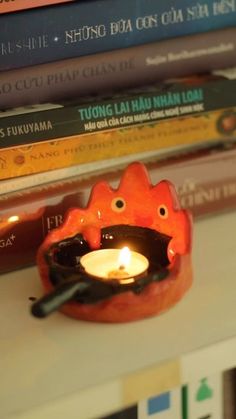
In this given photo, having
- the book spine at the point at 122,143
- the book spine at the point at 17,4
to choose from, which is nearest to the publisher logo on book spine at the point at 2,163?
the book spine at the point at 122,143

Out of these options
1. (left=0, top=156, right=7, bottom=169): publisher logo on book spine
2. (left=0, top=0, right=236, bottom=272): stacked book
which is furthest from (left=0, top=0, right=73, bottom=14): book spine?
(left=0, top=156, right=7, bottom=169): publisher logo on book spine

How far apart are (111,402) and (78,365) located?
0.03 metres

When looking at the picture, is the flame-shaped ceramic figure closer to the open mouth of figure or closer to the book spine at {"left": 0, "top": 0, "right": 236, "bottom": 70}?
the open mouth of figure

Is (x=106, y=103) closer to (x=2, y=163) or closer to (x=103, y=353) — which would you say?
(x=2, y=163)

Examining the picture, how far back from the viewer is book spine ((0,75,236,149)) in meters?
0.55

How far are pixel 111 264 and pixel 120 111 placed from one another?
0.12 m

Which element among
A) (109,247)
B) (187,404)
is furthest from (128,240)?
(187,404)

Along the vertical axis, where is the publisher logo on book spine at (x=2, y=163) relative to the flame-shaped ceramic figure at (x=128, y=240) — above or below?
above

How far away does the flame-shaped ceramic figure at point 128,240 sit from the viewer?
1.56ft

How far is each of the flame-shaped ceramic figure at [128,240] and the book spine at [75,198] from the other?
1.3 inches

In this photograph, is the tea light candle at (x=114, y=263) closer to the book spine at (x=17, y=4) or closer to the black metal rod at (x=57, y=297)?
the black metal rod at (x=57, y=297)

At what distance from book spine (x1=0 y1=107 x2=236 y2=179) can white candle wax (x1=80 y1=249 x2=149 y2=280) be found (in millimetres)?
77

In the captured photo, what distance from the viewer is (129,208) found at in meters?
0.55

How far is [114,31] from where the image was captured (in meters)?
0.59
